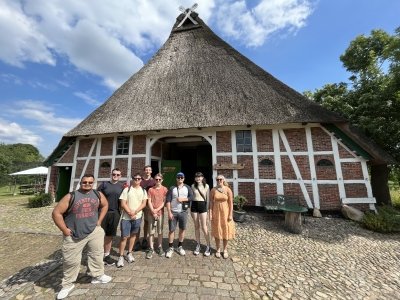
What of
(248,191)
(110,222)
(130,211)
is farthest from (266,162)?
(110,222)

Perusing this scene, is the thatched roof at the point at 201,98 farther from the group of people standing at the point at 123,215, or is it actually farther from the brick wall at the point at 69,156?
the group of people standing at the point at 123,215

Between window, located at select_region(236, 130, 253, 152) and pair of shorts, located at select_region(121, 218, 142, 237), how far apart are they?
18.0 ft

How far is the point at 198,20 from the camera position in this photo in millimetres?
13188

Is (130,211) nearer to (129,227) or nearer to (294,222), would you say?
(129,227)

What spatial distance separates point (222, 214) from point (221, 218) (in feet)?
0.25

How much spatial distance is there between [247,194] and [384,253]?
4.09m

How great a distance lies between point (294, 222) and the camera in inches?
225

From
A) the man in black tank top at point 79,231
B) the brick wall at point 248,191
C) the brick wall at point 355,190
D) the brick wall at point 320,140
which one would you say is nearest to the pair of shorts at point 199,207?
the man in black tank top at point 79,231

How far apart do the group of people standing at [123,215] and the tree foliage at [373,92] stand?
28.8 feet

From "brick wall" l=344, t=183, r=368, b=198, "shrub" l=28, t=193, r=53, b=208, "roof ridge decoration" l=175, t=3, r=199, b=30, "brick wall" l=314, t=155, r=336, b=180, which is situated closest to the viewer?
"brick wall" l=344, t=183, r=368, b=198

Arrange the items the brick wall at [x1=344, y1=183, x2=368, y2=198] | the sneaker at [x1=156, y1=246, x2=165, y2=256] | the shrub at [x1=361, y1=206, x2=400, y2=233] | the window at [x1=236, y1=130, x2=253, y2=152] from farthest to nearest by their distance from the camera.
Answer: the window at [x1=236, y1=130, x2=253, y2=152], the brick wall at [x1=344, y1=183, x2=368, y2=198], the shrub at [x1=361, y1=206, x2=400, y2=233], the sneaker at [x1=156, y1=246, x2=165, y2=256]

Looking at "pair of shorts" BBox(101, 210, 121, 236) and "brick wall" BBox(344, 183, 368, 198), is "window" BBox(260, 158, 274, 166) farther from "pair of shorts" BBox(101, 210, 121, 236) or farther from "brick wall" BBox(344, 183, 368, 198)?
"pair of shorts" BBox(101, 210, 121, 236)

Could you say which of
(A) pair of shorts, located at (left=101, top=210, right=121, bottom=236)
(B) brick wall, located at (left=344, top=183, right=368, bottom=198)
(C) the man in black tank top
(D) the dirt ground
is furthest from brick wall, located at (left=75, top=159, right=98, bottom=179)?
(B) brick wall, located at (left=344, top=183, right=368, bottom=198)

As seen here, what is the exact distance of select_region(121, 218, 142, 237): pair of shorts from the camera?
3.68 m
